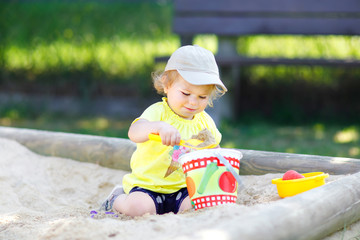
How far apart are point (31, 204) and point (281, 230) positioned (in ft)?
4.13

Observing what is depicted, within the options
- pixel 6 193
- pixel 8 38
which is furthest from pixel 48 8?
pixel 6 193

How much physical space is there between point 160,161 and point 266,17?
2440 mm

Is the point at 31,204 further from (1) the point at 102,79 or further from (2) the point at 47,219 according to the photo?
(1) the point at 102,79

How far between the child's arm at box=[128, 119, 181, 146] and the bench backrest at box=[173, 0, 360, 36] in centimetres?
232

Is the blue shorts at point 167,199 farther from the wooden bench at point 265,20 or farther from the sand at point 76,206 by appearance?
the wooden bench at point 265,20

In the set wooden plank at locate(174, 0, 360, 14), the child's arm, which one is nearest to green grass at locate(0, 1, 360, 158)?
wooden plank at locate(174, 0, 360, 14)

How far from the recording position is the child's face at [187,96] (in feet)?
6.29

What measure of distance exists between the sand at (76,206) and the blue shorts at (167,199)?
13 centimetres

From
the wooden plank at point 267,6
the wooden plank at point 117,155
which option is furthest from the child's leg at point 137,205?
the wooden plank at point 267,6

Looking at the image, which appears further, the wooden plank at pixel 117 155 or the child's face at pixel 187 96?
the wooden plank at pixel 117 155

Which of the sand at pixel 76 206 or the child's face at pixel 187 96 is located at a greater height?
the child's face at pixel 187 96

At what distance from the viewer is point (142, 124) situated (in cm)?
189

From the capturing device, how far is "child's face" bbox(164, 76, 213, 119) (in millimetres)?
1918

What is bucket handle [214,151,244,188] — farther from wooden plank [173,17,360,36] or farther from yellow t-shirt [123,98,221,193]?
wooden plank [173,17,360,36]
